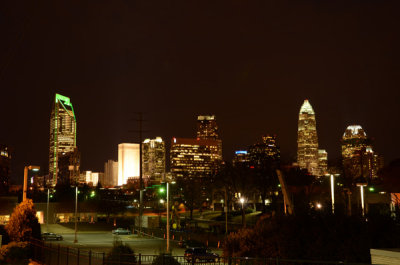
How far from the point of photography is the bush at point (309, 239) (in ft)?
54.4

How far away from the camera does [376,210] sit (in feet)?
60.6

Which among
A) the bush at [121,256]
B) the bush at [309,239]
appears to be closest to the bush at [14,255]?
the bush at [121,256]

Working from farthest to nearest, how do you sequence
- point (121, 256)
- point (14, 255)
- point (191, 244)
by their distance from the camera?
1. point (191, 244)
2. point (14, 255)
3. point (121, 256)

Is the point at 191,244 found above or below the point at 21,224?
below

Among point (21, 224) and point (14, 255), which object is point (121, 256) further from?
point (21, 224)

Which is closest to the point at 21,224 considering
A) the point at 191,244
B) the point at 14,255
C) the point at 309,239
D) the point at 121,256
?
the point at 14,255

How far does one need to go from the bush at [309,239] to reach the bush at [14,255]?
13195 millimetres

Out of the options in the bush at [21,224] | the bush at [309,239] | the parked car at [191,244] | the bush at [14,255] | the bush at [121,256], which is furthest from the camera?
the parked car at [191,244]

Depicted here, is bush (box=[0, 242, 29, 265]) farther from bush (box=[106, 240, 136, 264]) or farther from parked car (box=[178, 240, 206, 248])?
parked car (box=[178, 240, 206, 248])

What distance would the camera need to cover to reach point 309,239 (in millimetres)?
17891

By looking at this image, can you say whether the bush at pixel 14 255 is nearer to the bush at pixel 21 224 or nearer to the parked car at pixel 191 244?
the bush at pixel 21 224

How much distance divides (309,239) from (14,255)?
1734cm

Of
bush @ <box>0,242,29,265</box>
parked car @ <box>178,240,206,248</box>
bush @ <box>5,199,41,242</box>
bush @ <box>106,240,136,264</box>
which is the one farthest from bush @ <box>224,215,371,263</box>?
parked car @ <box>178,240,206,248</box>

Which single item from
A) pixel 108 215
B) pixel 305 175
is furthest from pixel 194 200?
pixel 305 175
